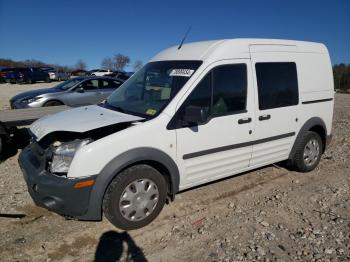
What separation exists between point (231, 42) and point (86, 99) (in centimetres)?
774

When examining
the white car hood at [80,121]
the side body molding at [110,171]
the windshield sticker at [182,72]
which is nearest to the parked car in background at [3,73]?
the white car hood at [80,121]

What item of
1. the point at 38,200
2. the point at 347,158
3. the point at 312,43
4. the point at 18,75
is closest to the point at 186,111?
the point at 38,200

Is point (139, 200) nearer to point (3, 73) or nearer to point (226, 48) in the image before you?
point (226, 48)

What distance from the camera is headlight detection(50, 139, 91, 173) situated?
10.8 feet

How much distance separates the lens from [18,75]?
99.1ft

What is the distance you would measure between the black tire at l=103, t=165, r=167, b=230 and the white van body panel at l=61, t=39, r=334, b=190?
25cm

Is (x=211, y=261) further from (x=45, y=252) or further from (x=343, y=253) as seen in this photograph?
(x=45, y=252)

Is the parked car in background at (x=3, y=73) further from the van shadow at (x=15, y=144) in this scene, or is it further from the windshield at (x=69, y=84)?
the van shadow at (x=15, y=144)

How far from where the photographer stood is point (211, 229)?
3727 millimetres

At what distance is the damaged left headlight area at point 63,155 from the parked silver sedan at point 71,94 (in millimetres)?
7576

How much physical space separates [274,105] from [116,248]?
9.40 ft

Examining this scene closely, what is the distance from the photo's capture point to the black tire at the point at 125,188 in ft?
11.2

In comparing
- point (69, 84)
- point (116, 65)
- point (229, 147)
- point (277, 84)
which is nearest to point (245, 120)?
point (229, 147)

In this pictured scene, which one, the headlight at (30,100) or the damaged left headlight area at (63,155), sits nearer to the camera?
the damaged left headlight area at (63,155)
